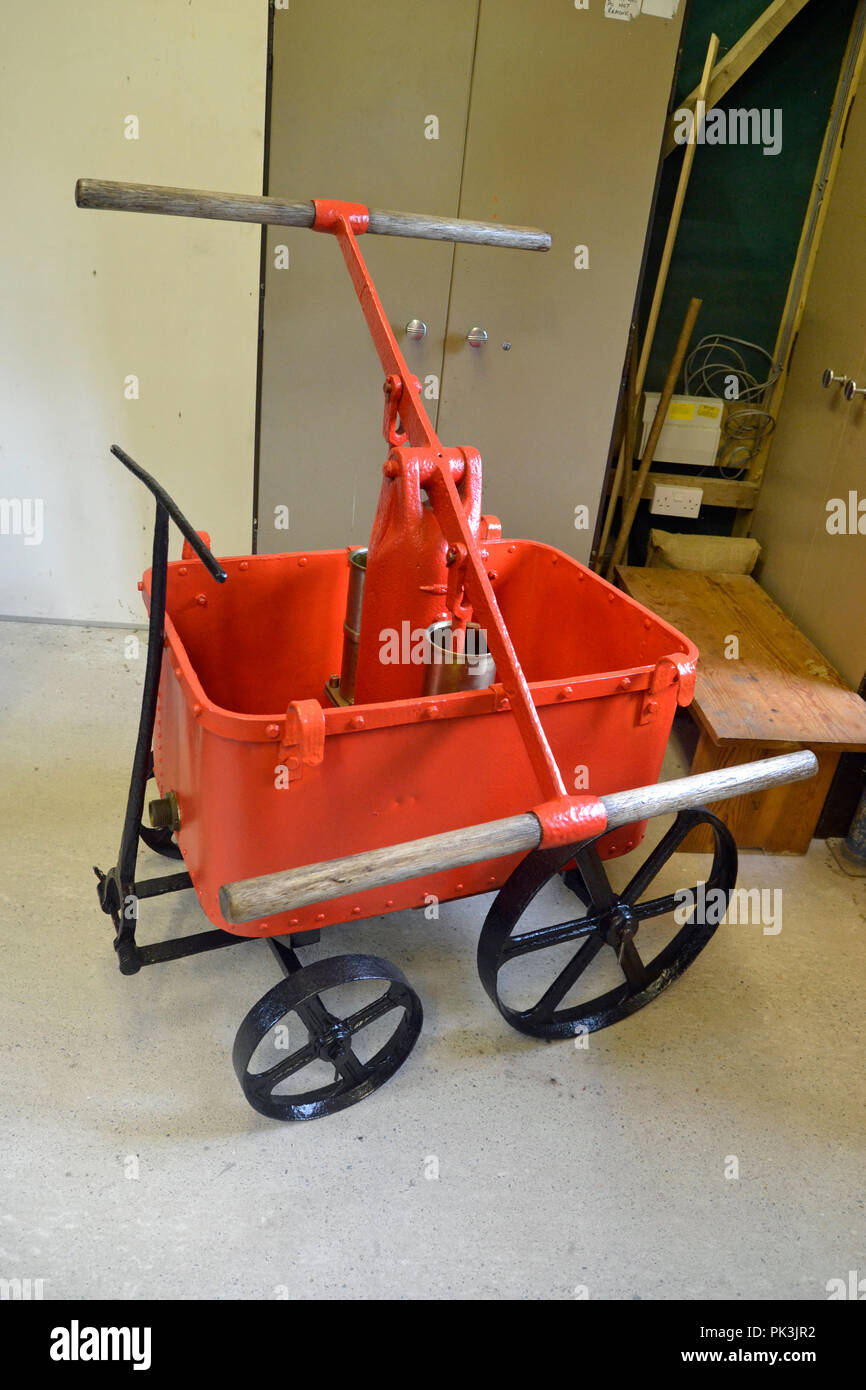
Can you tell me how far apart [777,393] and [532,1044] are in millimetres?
2547

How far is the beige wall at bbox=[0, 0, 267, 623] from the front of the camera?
2758mm

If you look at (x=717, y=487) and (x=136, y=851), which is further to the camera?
(x=717, y=487)

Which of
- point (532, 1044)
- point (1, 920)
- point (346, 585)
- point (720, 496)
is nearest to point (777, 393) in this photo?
point (720, 496)

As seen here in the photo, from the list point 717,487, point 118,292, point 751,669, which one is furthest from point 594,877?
point 118,292

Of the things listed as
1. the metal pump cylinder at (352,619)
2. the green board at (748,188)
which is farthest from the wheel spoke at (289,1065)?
the green board at (748,188)

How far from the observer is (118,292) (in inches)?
119

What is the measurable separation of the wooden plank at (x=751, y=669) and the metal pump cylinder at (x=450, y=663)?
0.86m

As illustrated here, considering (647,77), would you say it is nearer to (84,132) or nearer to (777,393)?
(777,393)

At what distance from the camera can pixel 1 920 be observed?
218 cm

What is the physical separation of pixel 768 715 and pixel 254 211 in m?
1.76

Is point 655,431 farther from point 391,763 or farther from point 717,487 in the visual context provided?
point 391,763

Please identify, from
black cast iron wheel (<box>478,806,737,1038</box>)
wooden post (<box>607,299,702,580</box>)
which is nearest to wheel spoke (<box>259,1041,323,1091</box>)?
black cast iron wheel (<box>478,806,737,1038</box>)

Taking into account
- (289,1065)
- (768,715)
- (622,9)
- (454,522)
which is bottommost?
(289,1065)

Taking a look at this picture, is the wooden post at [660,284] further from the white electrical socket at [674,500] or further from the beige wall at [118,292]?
the beige wall at [118,292]
